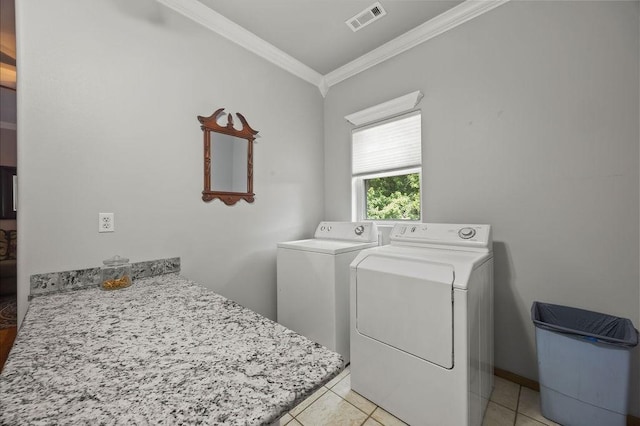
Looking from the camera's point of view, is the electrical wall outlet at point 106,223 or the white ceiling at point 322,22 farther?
the white ceiling at point 322,22

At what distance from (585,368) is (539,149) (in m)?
1.34

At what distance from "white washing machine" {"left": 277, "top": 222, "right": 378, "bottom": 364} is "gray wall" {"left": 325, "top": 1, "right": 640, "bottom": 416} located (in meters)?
0.81

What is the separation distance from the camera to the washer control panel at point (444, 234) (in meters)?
1.71

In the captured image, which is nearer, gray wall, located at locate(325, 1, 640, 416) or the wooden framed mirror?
gray wall, located at locate(325, 1, 640, 416)

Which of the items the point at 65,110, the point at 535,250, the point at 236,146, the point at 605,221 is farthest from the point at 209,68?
the point at 605,221

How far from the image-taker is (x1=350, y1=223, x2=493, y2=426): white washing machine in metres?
1.30

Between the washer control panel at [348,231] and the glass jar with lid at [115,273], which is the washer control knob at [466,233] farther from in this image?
the glass jar with lid at [115,273]

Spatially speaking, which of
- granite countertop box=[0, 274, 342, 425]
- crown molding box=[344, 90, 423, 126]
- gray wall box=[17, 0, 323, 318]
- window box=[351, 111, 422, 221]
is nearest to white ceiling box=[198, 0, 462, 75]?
gray wall box=[17, 0, 323, 318]

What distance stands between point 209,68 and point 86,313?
1.89 m

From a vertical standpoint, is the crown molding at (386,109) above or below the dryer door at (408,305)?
above

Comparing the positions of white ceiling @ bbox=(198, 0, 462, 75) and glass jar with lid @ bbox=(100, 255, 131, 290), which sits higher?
white ceiling @ bbox=(198, 0, 462, 75)

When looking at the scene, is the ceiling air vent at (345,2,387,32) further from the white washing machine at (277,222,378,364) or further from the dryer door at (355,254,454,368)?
the dryer door at (355,254,454,368)

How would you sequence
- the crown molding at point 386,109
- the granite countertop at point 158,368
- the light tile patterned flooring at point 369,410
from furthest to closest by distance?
the crown molding at point 386,109 < the light tile patterned flooring at point 369,410 < the granite countertop at point 158,368

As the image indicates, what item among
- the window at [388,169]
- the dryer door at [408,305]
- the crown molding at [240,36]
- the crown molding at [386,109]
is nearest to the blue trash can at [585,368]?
the dryer door at [408,305]
